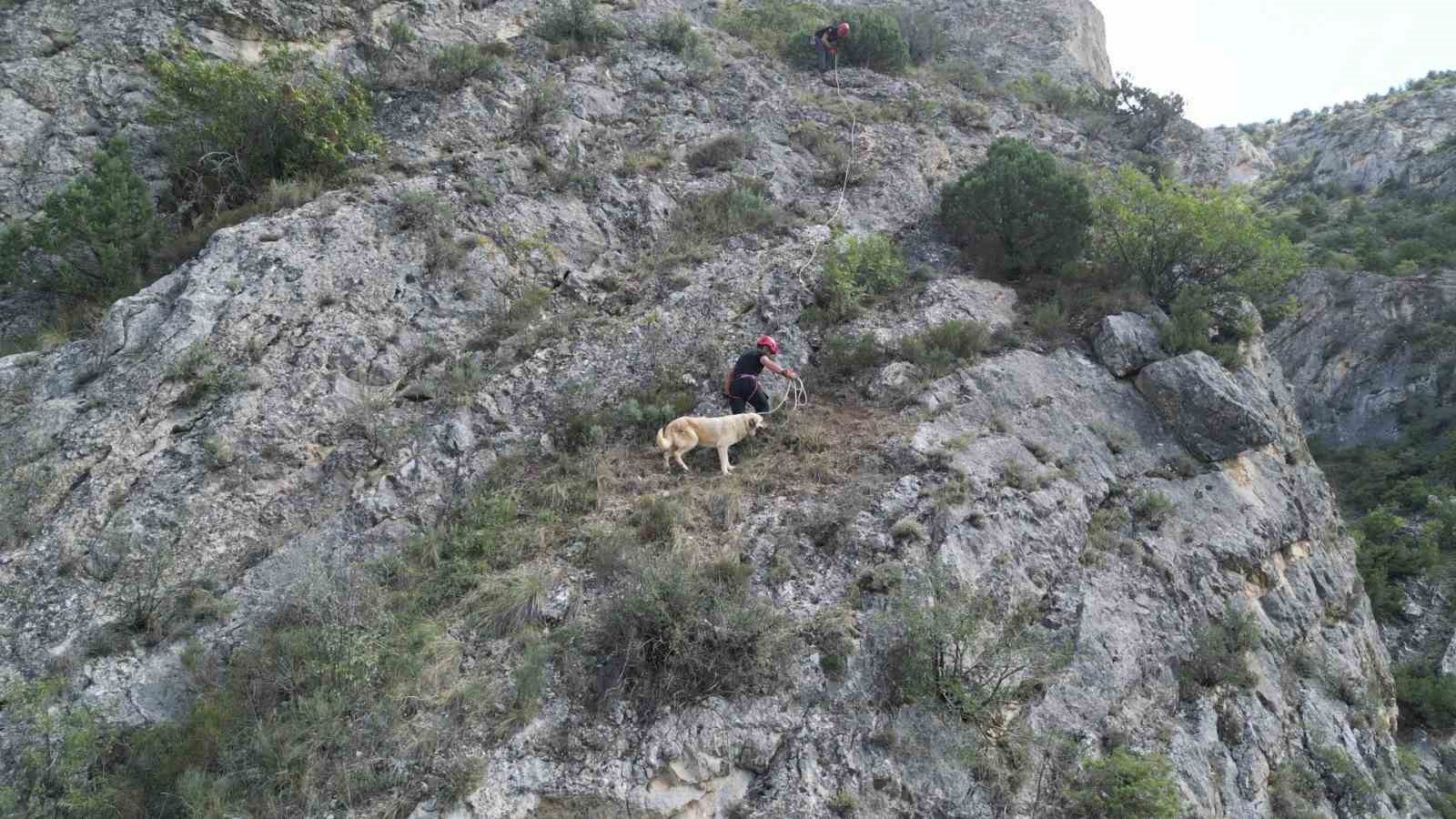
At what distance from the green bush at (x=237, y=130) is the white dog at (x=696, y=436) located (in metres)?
7.67

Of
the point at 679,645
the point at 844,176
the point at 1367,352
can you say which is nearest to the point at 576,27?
the point at 844,176

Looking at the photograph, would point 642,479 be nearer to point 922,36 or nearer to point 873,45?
point 873,45

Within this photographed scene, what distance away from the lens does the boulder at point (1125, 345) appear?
11.8 metres

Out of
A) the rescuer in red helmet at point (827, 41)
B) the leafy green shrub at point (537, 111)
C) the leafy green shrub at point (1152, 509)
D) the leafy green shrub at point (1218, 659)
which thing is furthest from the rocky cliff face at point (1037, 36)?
the leafy green shrub at point (1218, 659)

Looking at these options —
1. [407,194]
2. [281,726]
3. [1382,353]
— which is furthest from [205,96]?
[1382,353]

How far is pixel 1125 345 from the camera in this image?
1184 centimetres

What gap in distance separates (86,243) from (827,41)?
16.8 meters

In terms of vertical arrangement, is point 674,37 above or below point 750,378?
above

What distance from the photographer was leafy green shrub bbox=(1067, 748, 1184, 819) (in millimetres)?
6480

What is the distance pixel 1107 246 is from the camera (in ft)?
44.7

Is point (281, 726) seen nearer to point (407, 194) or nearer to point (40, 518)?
point (40, 518)

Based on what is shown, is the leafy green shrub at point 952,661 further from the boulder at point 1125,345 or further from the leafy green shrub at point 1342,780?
the boulder at point 1125,345

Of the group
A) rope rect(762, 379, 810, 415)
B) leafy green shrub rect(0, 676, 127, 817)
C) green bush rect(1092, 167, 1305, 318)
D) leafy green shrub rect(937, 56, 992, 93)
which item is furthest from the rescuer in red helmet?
leafy green shrub rect(0, 676, 127, 817)

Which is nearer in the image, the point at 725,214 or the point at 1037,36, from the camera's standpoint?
the point at 725,214
